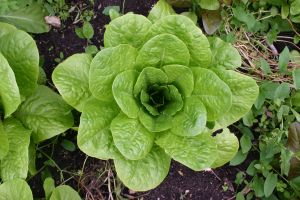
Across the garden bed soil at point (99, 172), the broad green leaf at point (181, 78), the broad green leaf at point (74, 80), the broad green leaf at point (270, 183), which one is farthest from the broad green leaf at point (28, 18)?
the broad green leaf at point (270, 183)

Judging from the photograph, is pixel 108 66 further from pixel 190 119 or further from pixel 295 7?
pixel 295 7

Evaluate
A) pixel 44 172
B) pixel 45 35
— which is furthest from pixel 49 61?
pixel 44 172

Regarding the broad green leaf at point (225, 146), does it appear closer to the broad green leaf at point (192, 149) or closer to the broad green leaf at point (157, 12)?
the broad green leaf at point (192, 149)

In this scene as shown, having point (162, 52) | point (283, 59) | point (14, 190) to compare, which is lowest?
point (14, 190)

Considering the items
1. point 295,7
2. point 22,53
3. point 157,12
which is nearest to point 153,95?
point 157,12

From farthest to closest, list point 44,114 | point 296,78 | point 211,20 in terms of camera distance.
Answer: point 211,20 < point 296,78 < point 44,114

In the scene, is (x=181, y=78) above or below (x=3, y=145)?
above
